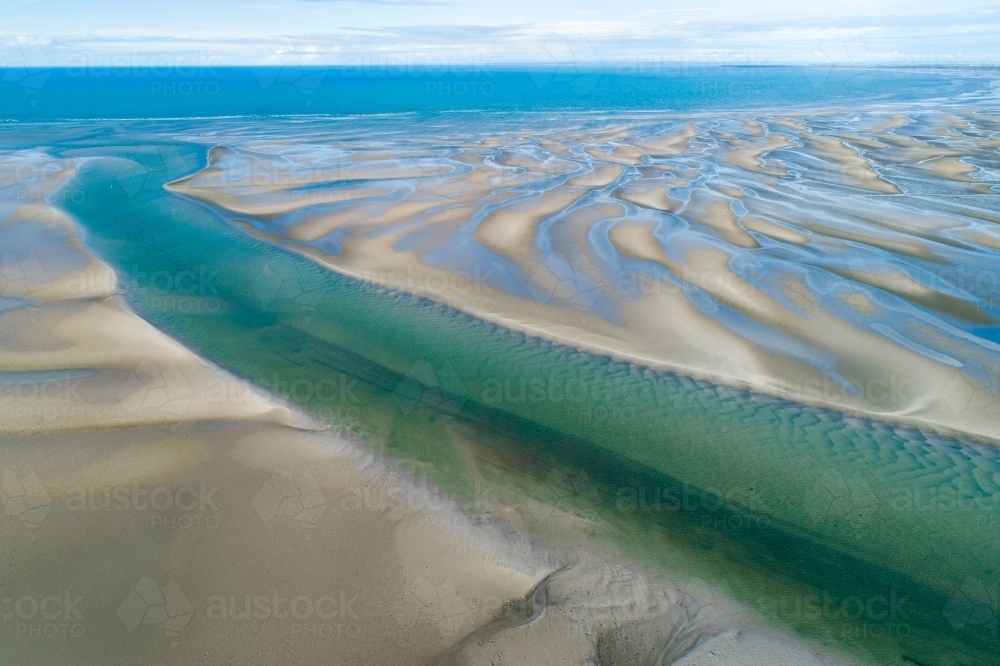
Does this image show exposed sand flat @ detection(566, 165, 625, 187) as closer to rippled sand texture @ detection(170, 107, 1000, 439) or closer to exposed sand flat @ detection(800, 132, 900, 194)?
rippled sand texture @ detection(170, 107, 1000, 439)

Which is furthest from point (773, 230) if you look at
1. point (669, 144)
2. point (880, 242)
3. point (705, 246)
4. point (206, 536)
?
point (669, 144)

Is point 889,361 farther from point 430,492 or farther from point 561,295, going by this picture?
point 430,492

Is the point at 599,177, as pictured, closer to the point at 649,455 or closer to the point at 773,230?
the point at 773,230

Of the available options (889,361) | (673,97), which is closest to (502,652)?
(889,361)

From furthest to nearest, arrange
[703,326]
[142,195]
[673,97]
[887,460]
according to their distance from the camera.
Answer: [673,97]
[142,195]
[703,326]
[887,460]

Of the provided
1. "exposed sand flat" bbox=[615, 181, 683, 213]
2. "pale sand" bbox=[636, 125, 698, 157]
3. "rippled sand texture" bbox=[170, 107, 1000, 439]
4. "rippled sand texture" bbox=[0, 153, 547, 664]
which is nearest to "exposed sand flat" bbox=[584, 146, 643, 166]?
"rippled sand texture" bbox=[170, 107, 1000, 439]

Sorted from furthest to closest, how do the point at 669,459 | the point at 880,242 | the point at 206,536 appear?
the point at 880,242
the point at 669,459
the point at 206,536
